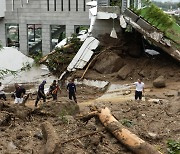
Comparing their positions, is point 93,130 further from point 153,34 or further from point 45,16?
point 45,16

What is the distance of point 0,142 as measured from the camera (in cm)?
770

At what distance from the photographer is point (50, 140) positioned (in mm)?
7203

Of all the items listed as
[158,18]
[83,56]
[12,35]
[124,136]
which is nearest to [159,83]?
[158,18]

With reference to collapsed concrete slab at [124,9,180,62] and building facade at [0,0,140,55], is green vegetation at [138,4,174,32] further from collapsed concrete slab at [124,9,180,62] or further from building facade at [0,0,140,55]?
building facade at [0,0,140,55]

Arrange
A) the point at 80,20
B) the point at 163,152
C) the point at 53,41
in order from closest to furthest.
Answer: the point at 163,152 < the point at 80,20 < the point at 53,41

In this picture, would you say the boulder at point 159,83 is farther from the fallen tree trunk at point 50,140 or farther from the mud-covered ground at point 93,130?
the fallen tree trunk at point 50,140

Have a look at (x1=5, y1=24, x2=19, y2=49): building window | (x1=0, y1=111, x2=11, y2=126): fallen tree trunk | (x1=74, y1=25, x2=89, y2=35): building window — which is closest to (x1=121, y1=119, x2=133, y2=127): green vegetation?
(x1=0, y1=111, x2=11, y2=126): fallen tree trunk

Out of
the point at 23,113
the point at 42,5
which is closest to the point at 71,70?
the point at 42,5

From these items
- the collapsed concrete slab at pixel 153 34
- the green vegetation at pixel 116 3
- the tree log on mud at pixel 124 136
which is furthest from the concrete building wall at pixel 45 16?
the tree log on mud at pixel 124 136

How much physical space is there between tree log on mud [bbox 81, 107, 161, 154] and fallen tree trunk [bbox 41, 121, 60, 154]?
1.23 m

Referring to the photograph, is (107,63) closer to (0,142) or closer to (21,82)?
(21,82)

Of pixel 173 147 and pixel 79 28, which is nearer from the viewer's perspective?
pixel 173 147

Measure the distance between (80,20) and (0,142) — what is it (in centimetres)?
1530

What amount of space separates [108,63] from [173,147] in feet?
35.2
